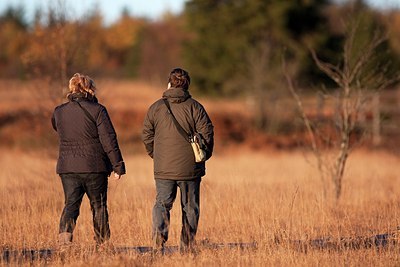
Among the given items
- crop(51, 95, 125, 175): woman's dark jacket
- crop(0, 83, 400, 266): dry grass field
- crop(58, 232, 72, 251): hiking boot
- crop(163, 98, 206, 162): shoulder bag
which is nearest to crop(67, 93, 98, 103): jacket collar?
crop(51, 95, 125, 175): woman's dark jacket

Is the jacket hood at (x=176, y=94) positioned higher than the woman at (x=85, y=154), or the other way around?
the jacket hood at (x=176, y=94)

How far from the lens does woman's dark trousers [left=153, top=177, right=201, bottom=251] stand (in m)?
8.63

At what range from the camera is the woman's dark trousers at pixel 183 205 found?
8.63 meters

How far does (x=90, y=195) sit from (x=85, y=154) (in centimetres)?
46

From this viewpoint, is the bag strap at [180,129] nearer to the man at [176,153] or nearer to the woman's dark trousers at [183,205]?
the man at [176,153]

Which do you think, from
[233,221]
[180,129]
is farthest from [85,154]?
[233,221]

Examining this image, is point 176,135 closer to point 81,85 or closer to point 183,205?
point 183,205

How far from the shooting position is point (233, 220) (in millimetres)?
10492

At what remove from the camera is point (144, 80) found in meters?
49.4

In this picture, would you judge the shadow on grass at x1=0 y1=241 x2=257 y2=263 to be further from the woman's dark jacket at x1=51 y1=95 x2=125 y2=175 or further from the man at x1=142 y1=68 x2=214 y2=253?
the woman's dark jacket at x1=51 y1=95 x2=125 y2=175

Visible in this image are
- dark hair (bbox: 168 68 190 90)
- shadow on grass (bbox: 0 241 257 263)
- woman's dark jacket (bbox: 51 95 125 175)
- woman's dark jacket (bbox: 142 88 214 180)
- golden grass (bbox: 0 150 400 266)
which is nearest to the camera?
shadow on grass (bbox: 0 241 257 263)

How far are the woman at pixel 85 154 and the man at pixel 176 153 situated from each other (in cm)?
45

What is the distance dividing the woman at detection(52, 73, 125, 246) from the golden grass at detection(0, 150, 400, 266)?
1.22 feet

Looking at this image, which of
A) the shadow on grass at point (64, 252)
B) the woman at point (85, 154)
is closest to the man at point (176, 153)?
the shadow on grass at point (64, 252)
